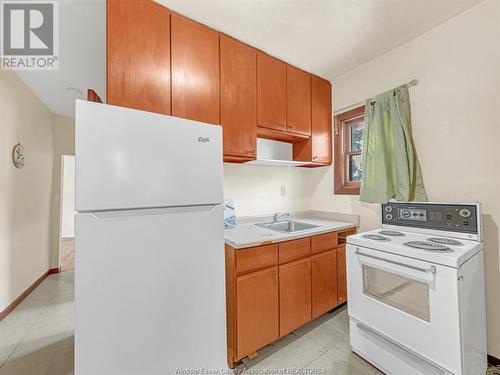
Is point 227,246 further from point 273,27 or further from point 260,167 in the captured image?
point 273,27

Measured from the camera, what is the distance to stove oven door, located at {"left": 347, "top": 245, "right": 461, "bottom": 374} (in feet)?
3.62

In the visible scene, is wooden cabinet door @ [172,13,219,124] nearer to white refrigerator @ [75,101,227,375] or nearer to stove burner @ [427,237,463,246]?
white refrigerator @ [75,101,227,375]

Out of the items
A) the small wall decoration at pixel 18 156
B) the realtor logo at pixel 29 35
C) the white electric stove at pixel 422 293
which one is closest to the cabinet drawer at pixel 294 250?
the white electric stove at pixel 422 293

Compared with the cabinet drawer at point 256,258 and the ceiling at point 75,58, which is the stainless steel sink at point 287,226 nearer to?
the cabinet drawer at point 256,258

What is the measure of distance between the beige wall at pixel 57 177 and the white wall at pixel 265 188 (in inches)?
120

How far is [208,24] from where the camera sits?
163 cm

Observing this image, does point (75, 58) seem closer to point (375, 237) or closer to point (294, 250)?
point (294, 250)

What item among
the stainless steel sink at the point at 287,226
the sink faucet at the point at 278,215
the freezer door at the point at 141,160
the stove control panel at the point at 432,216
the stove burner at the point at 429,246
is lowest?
the stainless steel sink at the point at 287,226

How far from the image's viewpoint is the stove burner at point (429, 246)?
1.23 meters

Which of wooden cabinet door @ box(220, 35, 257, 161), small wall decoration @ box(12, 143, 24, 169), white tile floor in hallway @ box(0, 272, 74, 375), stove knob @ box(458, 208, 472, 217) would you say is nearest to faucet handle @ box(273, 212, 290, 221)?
wooden cabinet door @ box(220, 35, 257, 161)

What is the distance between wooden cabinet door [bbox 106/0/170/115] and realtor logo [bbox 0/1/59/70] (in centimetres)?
56

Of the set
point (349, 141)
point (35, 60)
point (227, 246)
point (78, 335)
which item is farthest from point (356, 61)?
point (35, 60)

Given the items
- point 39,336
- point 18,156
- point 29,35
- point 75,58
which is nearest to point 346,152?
point 75,58

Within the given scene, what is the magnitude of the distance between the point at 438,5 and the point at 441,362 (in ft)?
7.45
